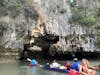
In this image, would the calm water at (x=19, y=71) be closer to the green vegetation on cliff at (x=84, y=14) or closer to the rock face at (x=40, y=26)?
the rock face at (x=40, y=26)

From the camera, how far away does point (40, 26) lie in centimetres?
2452

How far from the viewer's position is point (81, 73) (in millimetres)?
17719

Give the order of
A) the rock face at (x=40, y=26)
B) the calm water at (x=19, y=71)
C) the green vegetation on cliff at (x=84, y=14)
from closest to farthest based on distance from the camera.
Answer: the calm water at (x=19, y=71) < the rock face at (x=40, y=26) < the green vegetation on cliff at (x=84, y=14)

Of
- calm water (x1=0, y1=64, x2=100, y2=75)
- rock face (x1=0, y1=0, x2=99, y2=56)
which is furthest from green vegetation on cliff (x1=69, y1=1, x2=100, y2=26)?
calm water (x1=0, y1=64, x2=100, y2=75)

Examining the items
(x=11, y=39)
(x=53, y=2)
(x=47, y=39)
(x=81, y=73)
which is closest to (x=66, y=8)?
(x=53, y=2)

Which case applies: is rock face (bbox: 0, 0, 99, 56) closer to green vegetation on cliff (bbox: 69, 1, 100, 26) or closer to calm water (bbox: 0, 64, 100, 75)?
green vegetation on cliff (bbox: 69, 1, 100, 26)

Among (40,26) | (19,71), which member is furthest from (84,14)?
(19,71)

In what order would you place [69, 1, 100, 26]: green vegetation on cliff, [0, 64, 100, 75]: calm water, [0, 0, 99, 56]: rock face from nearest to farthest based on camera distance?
1. [0, 64, 100, 75]: calm water
2. [0, 0, 99, 56]: rock face
3. [69, 1, 100, 26]: green vegetation on cliff

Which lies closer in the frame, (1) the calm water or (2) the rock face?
(1) the calm water

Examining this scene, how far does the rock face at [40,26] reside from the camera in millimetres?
24406

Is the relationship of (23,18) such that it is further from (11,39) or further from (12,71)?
(12,71)

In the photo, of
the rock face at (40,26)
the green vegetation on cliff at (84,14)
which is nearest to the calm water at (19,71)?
the rock face at (40,26)

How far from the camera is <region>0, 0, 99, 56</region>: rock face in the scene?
961 inches

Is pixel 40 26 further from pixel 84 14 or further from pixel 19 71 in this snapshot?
pixel 19 71
